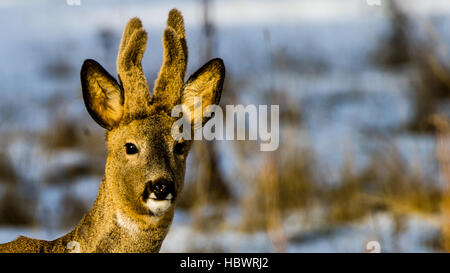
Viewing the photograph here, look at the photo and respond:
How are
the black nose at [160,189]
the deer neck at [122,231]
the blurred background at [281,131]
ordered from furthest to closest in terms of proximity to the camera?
the blurred background at [281,131], the deer neck at [122,231], the black nose at [160,189]

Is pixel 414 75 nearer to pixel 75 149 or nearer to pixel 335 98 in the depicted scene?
pixel 335 98

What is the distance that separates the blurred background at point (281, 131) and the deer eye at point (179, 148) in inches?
33.2

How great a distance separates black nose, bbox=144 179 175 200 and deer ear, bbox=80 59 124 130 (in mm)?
325

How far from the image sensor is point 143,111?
2742mm

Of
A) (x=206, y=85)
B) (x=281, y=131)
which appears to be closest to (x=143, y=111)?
(x=206, y=85)

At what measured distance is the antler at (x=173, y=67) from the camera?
8.73ft

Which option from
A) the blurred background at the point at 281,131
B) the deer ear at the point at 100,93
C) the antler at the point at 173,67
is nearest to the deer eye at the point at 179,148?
the antler at the point at 173,67

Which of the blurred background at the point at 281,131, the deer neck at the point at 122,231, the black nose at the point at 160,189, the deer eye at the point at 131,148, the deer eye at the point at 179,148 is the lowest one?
the deer neck at the point at 122,231

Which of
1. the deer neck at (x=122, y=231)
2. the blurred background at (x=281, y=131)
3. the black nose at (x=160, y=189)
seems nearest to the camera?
the black nose at (x=160, y=189)

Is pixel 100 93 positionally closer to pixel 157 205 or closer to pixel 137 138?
pixel 137 138

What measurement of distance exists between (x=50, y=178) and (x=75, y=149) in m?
0.92

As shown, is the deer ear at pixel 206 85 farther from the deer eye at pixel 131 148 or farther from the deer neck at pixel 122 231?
the deer neck at pixel 122 231

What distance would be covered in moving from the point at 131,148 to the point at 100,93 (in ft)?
0.74

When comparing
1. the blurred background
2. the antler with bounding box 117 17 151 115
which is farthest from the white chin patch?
the blurred background
